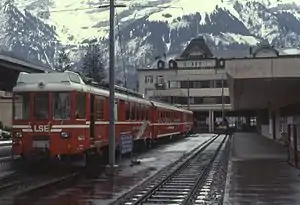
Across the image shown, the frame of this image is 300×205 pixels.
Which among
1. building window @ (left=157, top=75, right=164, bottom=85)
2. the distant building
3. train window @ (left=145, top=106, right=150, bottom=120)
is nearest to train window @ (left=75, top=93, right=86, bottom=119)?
train window @ (left=145, top=106, right=150, bottom=120)

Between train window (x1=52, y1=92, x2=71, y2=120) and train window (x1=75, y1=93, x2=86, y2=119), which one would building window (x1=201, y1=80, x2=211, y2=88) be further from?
train window (x1=52, y1=92, x2=71, y2=120)

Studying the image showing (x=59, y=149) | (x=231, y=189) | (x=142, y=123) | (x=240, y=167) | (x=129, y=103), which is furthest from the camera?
(x=142, y=123)

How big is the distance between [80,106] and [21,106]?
207cm

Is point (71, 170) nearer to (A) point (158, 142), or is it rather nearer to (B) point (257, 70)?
(B) point (257, 70)

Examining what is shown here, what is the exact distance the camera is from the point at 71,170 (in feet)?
73.0

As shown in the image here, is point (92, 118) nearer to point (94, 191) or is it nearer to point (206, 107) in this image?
point (94, 191)

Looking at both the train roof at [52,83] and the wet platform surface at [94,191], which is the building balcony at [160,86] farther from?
the train roof at [52,83]

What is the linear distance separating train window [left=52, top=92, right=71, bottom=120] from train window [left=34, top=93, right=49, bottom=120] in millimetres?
243

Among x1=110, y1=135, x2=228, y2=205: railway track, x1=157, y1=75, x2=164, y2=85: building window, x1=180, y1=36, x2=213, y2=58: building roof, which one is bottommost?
x1=110, y1=135, x2=228, y2=205: railway track

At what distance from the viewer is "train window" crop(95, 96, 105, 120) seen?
22.1 meters

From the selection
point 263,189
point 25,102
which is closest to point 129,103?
point 25,102

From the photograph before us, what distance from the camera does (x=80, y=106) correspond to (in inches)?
807

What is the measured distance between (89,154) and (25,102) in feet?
10.2

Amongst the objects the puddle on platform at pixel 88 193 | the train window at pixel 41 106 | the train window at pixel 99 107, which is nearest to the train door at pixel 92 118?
the train window at pixel 99 107
